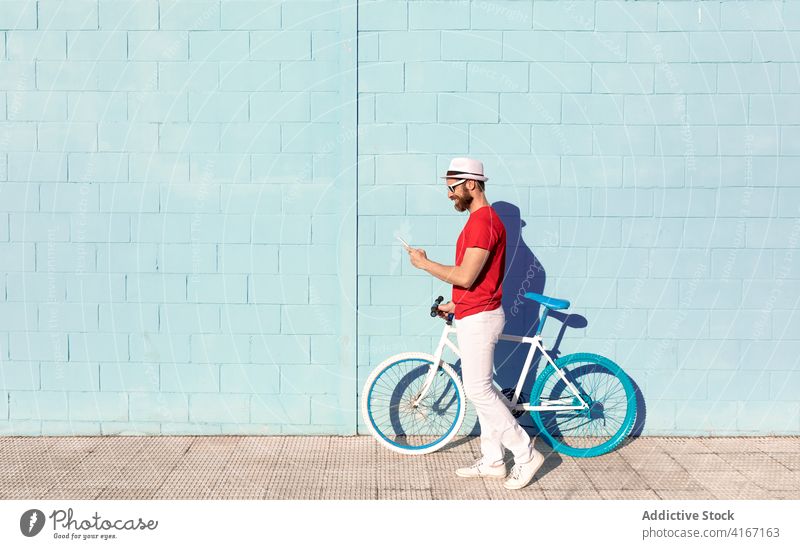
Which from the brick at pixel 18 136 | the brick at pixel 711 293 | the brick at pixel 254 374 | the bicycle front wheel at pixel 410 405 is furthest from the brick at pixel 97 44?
the brick at pixel 711 293

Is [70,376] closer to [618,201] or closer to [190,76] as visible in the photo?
[190,76]

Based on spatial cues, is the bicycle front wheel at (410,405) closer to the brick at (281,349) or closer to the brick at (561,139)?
the brick at (281,349)

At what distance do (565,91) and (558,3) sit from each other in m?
0.60

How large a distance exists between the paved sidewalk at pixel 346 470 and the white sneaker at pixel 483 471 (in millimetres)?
45

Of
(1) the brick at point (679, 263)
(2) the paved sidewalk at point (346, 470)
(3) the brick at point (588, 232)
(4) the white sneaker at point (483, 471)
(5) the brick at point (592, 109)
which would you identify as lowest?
(2) the paved sidewalk at point (346, 470)

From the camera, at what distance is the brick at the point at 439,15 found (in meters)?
6.47

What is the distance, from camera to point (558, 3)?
255 inches

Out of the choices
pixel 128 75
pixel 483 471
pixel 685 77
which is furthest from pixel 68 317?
pixel 685 77

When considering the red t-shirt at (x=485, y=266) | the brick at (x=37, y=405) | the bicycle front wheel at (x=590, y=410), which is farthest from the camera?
the brick at (x=37, y=405)

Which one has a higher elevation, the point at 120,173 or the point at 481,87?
the point at 481,87

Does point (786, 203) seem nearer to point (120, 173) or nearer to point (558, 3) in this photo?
point (558, 3)
